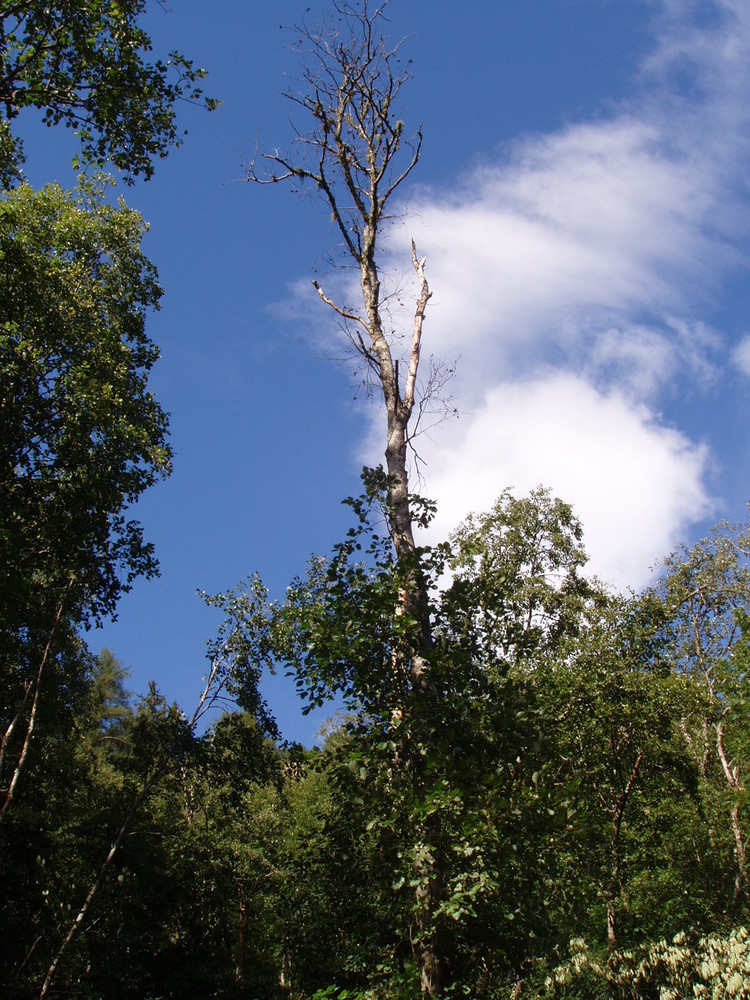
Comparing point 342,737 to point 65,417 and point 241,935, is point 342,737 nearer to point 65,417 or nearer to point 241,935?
point 65,417

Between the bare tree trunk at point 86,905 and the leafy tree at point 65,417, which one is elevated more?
the leafy tree at point 65,417

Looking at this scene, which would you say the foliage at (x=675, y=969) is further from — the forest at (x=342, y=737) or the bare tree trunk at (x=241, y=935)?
the bare tree trunk at (x=241, y=935)

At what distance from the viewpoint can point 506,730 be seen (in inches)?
223

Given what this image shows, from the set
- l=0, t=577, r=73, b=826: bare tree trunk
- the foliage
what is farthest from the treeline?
l=0, t=577, r=73, b=826: bare tree trunk

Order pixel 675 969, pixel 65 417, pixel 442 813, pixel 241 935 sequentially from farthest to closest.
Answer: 1. pixel 241 935
2. pixel 65 417
3. pixel 675 969
4. pixel 442 813

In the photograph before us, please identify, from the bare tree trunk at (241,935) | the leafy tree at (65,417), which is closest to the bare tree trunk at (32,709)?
the leafy tree at (65,417)

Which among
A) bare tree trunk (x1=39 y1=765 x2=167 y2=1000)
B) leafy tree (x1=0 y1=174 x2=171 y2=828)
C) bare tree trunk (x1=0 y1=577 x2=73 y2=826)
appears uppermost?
leafy tree (x1=0 y1=174 x2=171 y2=828)

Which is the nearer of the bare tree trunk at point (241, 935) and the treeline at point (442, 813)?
the treeline at point (442, 813)

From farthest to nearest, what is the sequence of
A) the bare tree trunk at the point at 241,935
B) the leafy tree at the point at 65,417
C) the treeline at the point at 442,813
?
the bare tree trunk at the point at 241,935 < the leafy tree at the point at 65,417 < the treeline at the point at 442,813

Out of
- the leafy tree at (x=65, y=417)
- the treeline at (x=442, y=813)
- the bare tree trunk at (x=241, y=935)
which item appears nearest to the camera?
the treeline at (x=442, y=813)

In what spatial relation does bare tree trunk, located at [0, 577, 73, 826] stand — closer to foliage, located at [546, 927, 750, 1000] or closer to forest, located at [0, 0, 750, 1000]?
forest, located at [0, 0, 750, 1000]

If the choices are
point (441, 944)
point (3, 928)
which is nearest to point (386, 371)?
point (441, 944)

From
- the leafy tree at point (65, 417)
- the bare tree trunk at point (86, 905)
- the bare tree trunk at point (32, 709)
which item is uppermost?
the leafy tree at point (65, 417)

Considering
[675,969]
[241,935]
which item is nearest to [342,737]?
[675,969]
